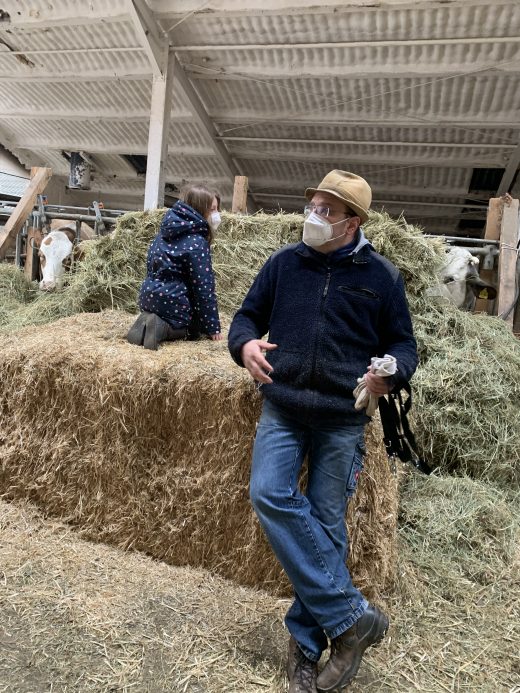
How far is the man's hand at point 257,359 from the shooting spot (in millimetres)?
1889

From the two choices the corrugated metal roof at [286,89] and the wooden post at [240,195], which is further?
the corrugated metal roof at [286,89]

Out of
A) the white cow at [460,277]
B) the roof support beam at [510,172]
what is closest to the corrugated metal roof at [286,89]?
the roof support beam at [510,172]

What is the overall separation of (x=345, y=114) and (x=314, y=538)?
7904mm

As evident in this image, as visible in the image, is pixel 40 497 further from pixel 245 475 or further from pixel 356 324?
pixel 356 324

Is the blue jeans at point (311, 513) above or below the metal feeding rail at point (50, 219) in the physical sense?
below

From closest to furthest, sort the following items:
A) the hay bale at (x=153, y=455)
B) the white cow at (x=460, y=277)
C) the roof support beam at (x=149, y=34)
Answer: the hay bale at (x=153, y=455) < the white cow at (x=460, y=277) < the roof support beam at (x=149, y=34)

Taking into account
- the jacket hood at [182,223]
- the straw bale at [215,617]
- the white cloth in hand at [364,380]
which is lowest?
the straw bale at [215,617]

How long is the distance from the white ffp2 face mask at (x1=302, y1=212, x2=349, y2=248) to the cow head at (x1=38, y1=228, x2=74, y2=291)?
443 cm

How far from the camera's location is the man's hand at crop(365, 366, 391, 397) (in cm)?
175

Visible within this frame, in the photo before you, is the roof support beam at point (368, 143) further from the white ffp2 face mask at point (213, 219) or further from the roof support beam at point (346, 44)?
the white ffp2 face mask at point (213, 219)

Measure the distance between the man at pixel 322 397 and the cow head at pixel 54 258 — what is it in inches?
172

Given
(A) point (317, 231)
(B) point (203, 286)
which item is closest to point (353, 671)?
(A) point (317, 231)

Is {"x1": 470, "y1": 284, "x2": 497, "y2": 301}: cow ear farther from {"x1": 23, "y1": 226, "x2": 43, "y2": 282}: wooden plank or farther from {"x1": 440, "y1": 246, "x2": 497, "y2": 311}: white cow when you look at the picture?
{"x1": 23, "y1": 226, "x2": 43, "y2": 282}: wooden plank

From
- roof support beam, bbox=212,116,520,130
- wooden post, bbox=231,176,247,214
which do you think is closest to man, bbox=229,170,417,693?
wooden post, bbox=231,176,247,214
